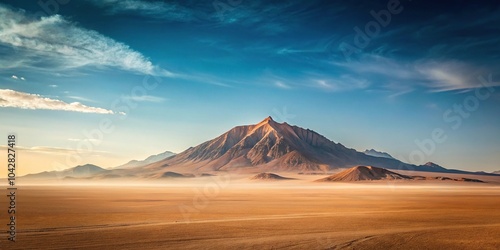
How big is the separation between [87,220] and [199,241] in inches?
462

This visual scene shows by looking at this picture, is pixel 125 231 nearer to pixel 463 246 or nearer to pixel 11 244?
pixel 11 244

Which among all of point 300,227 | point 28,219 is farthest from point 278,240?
point 28,219

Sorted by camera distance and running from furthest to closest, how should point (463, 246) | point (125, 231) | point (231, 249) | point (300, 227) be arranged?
point (300, 227) < point (125, 231) < point (463, 246) < point (231, 249)

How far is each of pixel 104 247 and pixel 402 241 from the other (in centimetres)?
1353

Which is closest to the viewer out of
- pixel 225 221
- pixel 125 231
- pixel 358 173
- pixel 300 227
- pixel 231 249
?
pixel 231 249

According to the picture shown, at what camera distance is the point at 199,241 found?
1855 cm

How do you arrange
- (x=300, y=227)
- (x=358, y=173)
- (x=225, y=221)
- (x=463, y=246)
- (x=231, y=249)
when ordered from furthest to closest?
1. (x=358, y=173)
2. (x=225, y=221)
3. (x=300, y=227)
4. (x=463, y=246)
5. (x=231, y=249)

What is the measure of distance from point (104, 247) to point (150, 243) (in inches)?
77.1

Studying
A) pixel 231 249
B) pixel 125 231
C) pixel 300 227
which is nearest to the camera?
pixel 231 249

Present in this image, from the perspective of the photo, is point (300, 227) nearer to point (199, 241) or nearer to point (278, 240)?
point (278, 240)

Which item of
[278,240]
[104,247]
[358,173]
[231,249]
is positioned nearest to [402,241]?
[278,240]

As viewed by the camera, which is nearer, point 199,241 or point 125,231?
point 199,241

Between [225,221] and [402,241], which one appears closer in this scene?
[402,241]

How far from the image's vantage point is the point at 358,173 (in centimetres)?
16038
